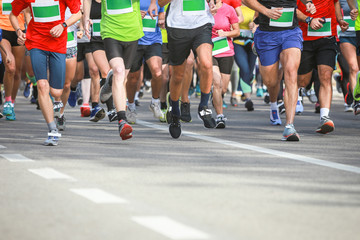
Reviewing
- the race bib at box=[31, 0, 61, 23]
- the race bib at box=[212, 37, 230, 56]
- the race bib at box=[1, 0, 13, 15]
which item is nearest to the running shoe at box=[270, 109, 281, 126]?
the race bib at box=[212, 37, 230, 56]

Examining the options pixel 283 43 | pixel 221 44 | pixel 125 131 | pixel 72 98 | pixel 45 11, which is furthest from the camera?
pixel 72 98

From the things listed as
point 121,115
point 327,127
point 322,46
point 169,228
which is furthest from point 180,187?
point 322,46

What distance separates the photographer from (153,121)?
44.1 ft

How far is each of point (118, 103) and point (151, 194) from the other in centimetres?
401

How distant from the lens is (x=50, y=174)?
6957mm

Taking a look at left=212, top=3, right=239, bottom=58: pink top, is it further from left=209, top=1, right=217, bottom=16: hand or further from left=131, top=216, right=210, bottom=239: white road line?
left=131, top=216, right=210, bottom=239: white road line

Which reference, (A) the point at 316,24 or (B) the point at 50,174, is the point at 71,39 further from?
(B) the point at 50,174

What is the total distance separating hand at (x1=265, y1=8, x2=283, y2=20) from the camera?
33.7ft

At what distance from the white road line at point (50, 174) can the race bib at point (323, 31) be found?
16.3ft

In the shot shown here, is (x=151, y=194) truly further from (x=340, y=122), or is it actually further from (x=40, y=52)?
(x=340, y=122)

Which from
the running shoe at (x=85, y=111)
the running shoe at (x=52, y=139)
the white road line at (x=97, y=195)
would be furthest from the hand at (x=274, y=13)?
the running shoe at (x=85, y=111)

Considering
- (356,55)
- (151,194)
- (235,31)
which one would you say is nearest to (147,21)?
(235,31)

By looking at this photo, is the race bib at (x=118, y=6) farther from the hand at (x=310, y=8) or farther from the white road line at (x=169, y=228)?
the white road line at (x=169, y=228)

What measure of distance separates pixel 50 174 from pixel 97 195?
112cm
